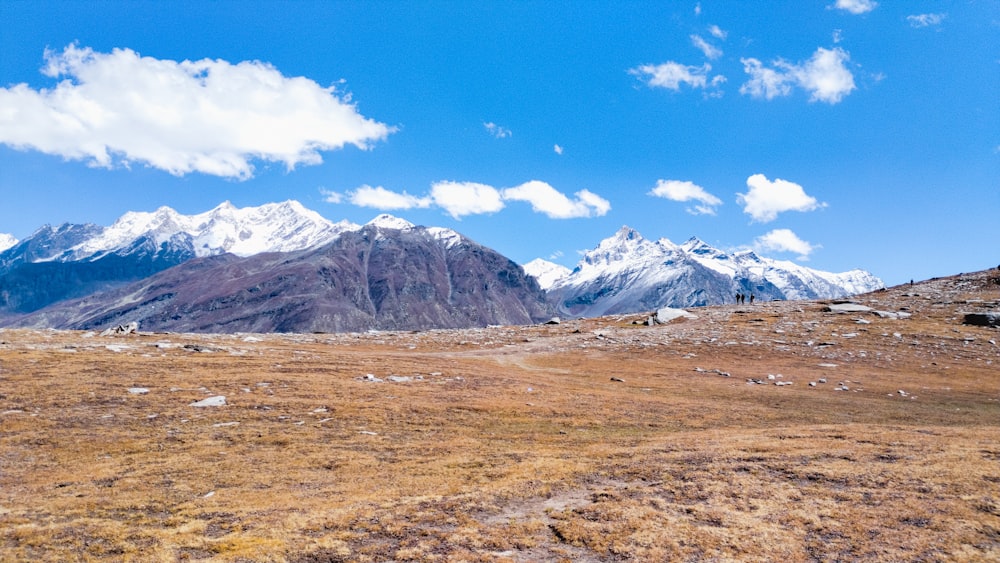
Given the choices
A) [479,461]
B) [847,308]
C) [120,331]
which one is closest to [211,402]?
[479,461]

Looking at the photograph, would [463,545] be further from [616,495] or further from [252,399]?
[252,399]

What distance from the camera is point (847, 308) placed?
8612 cm

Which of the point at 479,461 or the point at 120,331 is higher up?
the point at 120,331

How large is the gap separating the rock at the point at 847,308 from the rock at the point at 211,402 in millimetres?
91805

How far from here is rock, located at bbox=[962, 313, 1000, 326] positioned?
228ft

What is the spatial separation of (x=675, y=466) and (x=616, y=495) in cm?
408

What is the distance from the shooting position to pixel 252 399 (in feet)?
112

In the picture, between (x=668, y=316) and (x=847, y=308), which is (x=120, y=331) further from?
(x=847, y=308)

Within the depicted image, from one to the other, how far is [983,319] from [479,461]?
3289 inches

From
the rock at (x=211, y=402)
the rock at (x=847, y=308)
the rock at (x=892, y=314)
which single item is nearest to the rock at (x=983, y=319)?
the rock at (x=892, y=314)

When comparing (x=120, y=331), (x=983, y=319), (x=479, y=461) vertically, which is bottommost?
(x=479, y=461)

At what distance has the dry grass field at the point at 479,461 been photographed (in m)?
14.4

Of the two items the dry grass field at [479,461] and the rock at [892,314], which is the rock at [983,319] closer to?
the rock at [892,314]

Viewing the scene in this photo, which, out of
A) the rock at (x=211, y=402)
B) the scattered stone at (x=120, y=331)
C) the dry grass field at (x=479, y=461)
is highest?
the scattered stone at (x=120, y=331)
